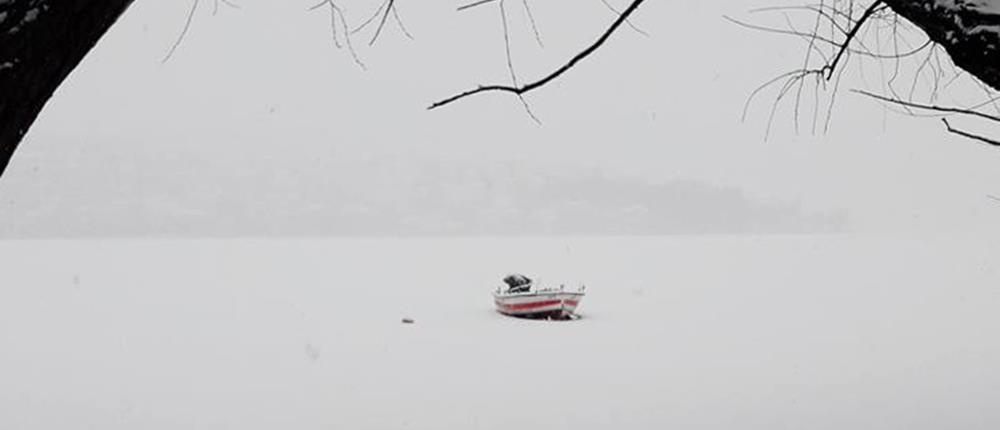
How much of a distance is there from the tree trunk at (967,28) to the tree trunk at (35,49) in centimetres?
169

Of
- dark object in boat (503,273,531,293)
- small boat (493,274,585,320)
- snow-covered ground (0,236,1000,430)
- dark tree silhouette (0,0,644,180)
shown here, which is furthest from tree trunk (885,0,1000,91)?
dark object in boat (503,273,531,293)

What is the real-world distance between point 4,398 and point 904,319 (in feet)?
50.1

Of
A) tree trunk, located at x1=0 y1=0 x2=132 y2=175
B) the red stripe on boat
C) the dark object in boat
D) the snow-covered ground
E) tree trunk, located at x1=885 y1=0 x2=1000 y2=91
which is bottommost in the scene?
tree trunk, located at x1=0 y1=0 x2=132 y2=175

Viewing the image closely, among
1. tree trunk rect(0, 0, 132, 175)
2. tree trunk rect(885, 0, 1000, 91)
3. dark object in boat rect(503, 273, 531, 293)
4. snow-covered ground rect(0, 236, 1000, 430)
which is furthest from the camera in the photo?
dark object in boat rect(503, 273, 531, 293)

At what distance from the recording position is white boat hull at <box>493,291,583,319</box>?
16.9 metres

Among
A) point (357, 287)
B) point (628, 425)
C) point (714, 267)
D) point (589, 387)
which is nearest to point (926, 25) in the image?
point (628, 425)

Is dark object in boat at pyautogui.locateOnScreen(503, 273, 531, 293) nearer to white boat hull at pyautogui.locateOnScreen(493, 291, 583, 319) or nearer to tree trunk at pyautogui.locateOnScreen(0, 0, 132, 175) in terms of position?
white boat hull at pyautogui.locateOnScreen(493, 291, 583, 319)

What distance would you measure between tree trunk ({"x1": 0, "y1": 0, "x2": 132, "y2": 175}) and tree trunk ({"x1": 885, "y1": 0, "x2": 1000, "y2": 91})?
169 cm

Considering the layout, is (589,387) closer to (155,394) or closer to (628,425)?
(628,425)

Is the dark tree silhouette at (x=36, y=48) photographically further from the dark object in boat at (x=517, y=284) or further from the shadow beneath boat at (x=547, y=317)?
the dark object in boat at (x=517, y=284)

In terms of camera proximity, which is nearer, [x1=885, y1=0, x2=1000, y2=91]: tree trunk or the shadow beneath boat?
[x1=885, y1=0, x2=1000, y2=91]: tree trunk

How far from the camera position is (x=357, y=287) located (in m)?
23.9

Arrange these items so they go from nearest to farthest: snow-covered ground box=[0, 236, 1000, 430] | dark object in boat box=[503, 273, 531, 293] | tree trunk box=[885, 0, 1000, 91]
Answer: tree trunk box=[885, 0, 1000, 91], snow-covered ground box=[0, 236, 1000, 430], dark object in boat box=[503, 273, 531, 293]

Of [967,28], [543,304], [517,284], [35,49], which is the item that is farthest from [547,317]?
[35,49]
